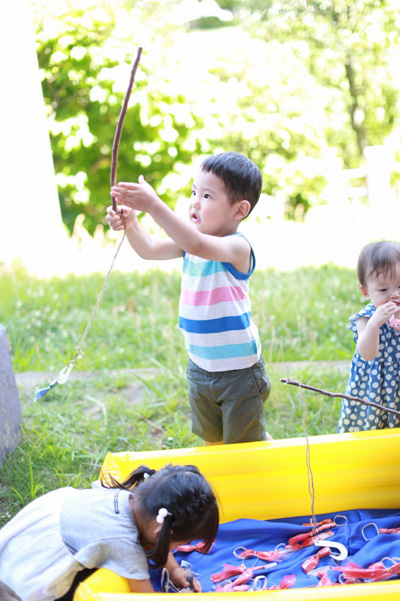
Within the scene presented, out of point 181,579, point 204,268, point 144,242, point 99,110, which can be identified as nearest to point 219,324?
point 204,268

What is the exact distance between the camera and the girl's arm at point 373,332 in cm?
188

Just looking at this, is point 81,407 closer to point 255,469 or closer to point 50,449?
point 50,449

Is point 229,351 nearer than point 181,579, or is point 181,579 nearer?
point 181,579

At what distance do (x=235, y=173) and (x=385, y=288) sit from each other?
0.57 meters

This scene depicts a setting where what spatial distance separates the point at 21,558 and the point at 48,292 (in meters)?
2.84

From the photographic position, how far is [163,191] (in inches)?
239

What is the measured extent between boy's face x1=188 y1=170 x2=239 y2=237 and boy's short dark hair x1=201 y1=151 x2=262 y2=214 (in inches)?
0.6

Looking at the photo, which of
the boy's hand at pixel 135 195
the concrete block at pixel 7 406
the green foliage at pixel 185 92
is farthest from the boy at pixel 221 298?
the green foliage at pixel 185 92

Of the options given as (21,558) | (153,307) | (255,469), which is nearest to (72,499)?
(21,558)

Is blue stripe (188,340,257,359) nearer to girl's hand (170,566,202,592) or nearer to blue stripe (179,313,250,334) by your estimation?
blue stripe (179,313,250,334)

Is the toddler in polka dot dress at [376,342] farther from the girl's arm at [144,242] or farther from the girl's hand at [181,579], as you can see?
the girl's hand at [181,579]

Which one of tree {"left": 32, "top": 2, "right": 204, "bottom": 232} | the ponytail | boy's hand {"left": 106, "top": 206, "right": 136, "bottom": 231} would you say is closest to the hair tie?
the ponytail

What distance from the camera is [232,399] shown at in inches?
78.7

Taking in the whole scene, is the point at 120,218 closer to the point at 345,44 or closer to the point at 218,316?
the point at 218,316
